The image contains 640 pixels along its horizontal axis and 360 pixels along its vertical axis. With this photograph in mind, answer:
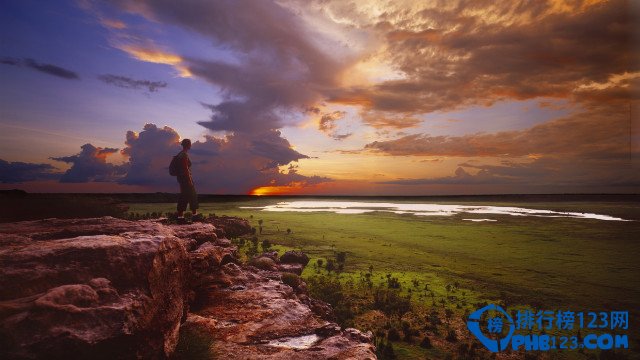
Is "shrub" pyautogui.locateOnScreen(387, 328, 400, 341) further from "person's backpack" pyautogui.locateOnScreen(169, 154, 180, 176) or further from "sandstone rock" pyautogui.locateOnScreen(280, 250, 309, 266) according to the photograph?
"person's backpack" pyautogui.locateOnScreen(169, 154, 180, 176)

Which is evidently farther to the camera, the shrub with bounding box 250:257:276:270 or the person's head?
the shrub with bounding box 250:257:276:270

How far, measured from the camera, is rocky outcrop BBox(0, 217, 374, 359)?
5.60 meters

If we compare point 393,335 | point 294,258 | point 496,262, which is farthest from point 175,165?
point 496,262

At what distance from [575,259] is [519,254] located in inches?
158

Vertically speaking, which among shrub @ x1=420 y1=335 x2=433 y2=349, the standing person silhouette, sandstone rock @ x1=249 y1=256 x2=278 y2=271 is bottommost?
shrub @ x1=420 y1=335 x2=433 y2=349

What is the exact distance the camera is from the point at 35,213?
2000 centimetres

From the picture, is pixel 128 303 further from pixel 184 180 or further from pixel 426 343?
pixel 426 343

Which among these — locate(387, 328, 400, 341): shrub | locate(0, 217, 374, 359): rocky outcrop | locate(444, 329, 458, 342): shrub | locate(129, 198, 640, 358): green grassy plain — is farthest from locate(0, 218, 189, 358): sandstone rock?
locate(444, 329, 458, 342): shrub

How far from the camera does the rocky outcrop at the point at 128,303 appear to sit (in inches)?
221

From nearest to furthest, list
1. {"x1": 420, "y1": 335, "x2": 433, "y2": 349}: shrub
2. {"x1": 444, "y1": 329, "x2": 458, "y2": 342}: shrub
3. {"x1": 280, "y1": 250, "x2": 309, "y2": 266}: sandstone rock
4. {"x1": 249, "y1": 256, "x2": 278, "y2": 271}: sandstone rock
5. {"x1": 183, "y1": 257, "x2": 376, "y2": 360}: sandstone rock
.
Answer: {"x1": 183, "y1": 257, "x2": 376, "y2": 360}: sandstone rock → {"x1": 420, "y1": 335, "x2": 433, "y2": 349}: shrub → {"x1": 444, "y1": 329, "x2": 458, "y2": 342}: shrub → {"x1": 249, "y1": 256, "x2": 278, "y2": 271}: sandstone rock → {"x1": 280, "y1": 250, "x2": 309, "y2": 266}: sandstone rock

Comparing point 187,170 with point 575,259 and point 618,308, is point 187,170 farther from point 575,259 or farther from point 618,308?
point 575,259

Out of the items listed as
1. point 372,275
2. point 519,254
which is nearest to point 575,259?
point 519,254

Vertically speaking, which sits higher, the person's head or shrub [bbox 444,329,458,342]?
the person's head

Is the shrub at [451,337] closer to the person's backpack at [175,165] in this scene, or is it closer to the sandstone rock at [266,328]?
the sandstone rock at [266,328]
